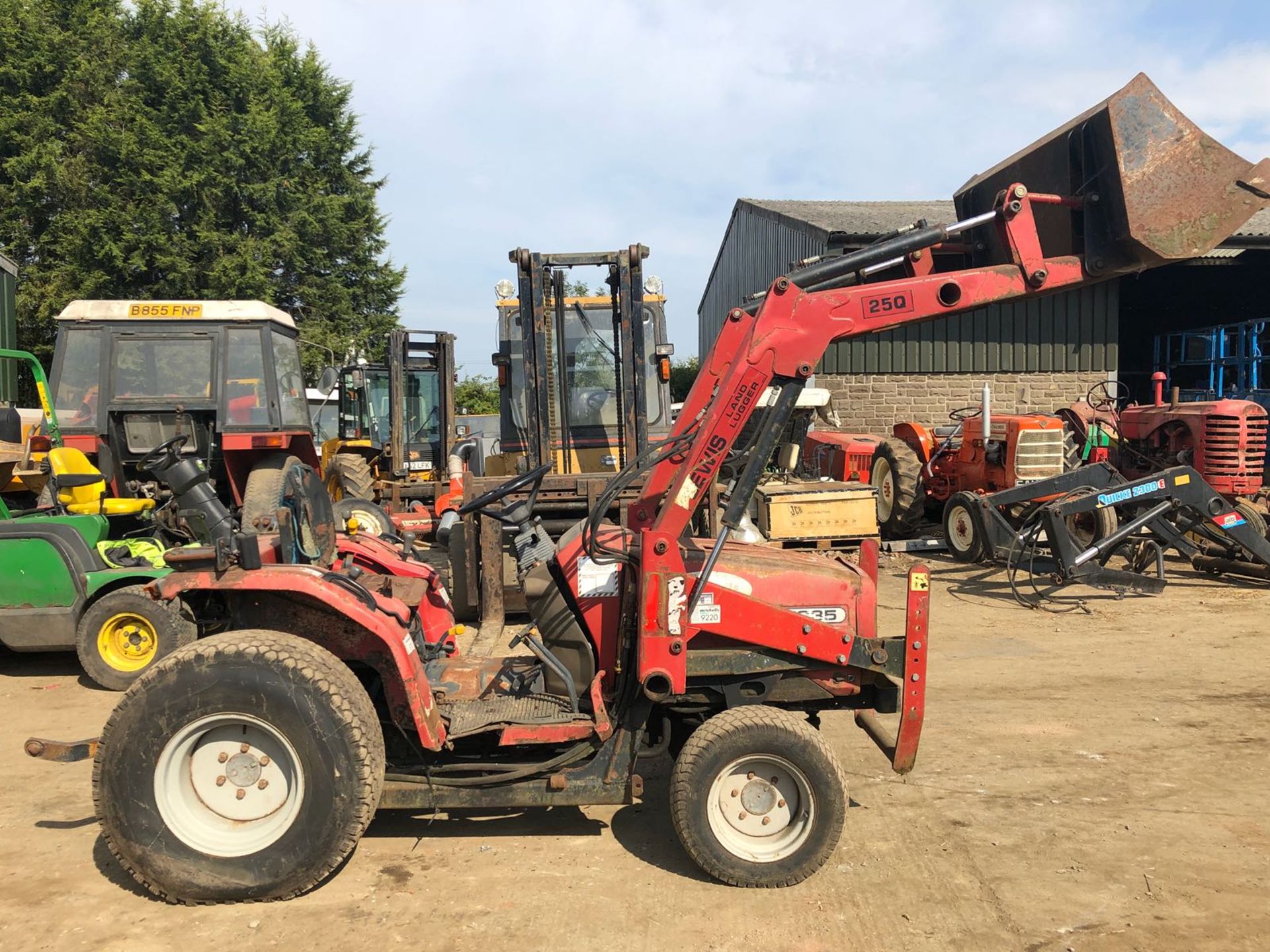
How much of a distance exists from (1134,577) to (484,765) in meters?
6.21

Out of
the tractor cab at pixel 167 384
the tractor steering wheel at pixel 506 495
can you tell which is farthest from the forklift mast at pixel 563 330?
the tractor steering wheel at pixel 506 495

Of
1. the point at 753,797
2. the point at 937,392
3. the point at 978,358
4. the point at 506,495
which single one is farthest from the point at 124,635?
the point at 978,358

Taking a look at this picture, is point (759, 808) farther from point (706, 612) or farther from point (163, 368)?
point (163, 368)

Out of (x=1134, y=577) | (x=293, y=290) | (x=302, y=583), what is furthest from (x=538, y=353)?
(x=293, y=290)

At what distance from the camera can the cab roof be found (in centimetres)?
739

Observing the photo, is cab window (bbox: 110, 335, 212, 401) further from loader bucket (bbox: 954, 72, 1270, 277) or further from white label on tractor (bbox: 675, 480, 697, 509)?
loader bucket (bbox: 954, 72, 1270, 277)

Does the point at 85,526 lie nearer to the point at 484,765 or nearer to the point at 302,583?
the point at 302,583

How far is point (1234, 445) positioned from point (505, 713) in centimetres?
911

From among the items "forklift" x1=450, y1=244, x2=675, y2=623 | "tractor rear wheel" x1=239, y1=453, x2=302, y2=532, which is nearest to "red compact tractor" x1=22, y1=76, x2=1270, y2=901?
"forklift" x1=450, y1=244, x2=675, y2=623

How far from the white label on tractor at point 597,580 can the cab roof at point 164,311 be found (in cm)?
540

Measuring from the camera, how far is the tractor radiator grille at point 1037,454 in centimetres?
949

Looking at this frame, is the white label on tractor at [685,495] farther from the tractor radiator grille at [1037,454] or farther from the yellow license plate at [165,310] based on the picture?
the tractor radiator grille at [1037,454]

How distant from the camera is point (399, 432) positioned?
440 inches

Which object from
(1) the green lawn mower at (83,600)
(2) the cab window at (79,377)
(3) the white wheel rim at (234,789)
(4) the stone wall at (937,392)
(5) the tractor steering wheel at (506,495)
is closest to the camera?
(3) the white wheel rim at (234,789)
